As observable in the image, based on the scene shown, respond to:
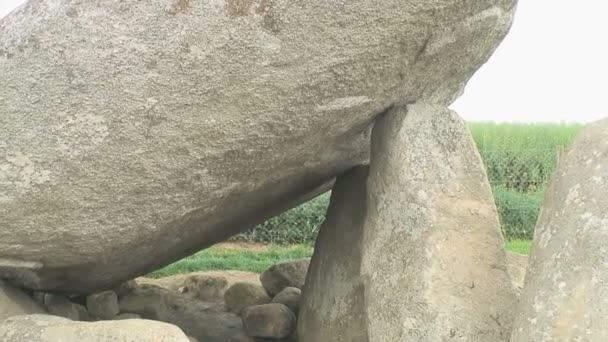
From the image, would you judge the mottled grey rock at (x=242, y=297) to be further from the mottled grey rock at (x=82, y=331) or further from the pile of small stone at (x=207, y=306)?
the mottled grey rock at (x=82, y=331)

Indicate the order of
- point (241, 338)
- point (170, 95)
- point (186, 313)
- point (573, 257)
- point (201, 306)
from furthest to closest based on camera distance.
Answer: point (201, 306), point (186, 313), point (241, 338), point (170, 95), point (573, 257)

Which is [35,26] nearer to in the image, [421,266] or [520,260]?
[421,266]

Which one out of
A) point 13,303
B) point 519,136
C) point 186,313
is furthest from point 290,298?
point 519,136

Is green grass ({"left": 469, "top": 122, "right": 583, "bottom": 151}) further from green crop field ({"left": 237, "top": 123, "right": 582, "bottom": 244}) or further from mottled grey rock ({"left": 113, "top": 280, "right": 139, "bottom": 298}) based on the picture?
mottled grey rock ({"left": 113, "top": 280, "right": 139, "bottom": 298})

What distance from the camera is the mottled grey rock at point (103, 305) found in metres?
3.57

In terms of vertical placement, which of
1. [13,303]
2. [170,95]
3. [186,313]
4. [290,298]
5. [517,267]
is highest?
[170,95]

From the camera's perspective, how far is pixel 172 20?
7.23ft

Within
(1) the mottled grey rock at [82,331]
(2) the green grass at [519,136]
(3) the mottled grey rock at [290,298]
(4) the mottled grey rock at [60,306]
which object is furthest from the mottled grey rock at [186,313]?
(2) the green grass at [519,136]

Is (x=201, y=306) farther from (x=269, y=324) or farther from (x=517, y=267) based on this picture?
(x=517, y=267)

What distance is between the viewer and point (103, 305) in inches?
143

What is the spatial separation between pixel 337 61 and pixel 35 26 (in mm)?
830

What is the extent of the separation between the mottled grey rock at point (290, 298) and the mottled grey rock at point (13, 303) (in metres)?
1.23

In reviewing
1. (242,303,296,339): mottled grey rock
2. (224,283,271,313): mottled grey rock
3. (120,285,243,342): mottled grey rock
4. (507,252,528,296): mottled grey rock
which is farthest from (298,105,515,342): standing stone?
(224,283,271,313): mottled grey rock

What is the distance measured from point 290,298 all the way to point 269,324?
391 millimetres
